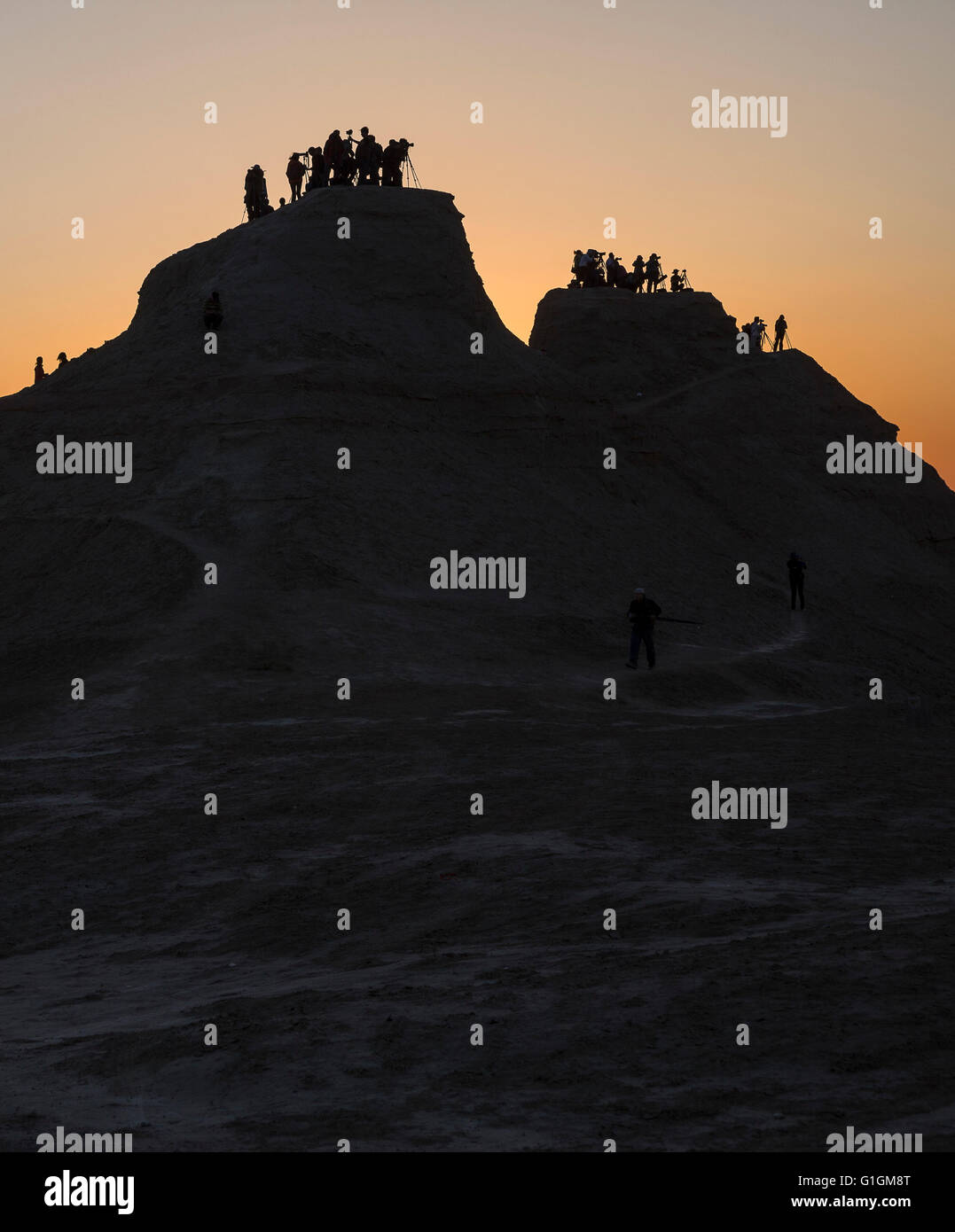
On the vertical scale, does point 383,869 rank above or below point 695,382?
below

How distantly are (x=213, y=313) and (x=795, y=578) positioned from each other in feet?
50.4

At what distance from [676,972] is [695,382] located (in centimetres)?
4103

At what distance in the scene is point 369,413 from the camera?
33.9 metres

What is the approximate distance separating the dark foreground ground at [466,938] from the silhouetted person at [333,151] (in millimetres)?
25691

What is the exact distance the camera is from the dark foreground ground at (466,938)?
313 inches

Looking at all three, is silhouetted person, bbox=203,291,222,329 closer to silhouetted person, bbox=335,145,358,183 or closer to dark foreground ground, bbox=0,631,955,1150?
silhouetted person, bbox=335,145,358,183

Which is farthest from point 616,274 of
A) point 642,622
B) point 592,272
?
point 642,622

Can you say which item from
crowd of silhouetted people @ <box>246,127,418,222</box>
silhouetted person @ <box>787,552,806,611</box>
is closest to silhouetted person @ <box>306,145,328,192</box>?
crowd of silhouetted people @ <box>246,127,418,222</box>

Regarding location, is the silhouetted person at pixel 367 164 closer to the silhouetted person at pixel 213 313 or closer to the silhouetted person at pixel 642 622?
the silhouetted person at pixel 213 313

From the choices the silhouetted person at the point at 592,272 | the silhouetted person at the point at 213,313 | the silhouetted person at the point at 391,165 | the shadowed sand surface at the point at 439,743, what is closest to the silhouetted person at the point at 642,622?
the shadowed sand surface at the point at 439,743

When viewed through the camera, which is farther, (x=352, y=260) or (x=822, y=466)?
(x=822, y=466)

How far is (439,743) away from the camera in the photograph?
58.8ft
